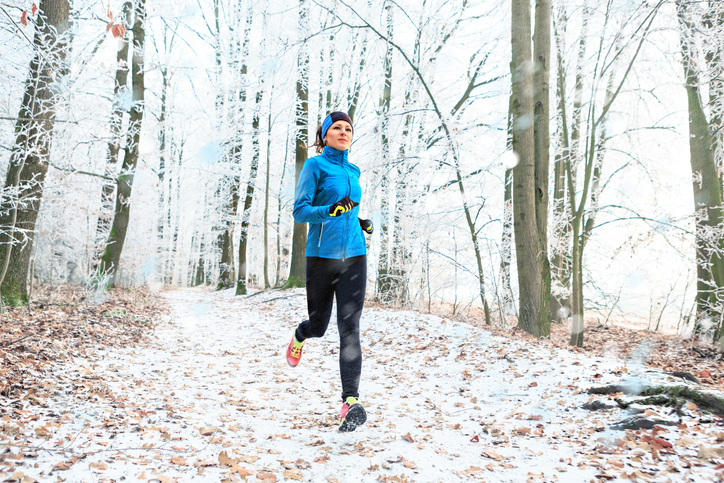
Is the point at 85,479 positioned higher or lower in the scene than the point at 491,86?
lower

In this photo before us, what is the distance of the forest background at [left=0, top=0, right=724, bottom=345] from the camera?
19.9ft

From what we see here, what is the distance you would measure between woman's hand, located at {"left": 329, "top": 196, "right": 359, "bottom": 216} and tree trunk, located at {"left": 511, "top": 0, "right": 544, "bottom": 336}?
374 cm

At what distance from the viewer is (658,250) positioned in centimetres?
888

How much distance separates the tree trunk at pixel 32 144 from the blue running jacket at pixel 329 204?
4.26 metres

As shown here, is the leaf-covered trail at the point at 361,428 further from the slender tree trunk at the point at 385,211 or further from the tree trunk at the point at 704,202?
the slender tree trunk at the point at 385,211

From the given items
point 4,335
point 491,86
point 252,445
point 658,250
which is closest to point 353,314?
point 252,445

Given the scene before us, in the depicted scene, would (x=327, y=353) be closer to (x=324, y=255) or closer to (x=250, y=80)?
(x=324, y=255)

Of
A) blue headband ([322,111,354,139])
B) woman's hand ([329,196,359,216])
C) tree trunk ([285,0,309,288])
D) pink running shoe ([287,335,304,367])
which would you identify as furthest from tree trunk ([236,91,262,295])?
woman's hand ([329,196,359,216])

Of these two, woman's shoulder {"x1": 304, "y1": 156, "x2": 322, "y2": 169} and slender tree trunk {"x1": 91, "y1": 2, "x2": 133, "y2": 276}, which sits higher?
slender tree trunk {"x1": 91, "y1": 2, "x2": 133, "y2": 276}

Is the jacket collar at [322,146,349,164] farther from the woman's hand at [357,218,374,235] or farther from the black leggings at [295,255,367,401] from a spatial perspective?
the black leggings at [295,255,367,401]

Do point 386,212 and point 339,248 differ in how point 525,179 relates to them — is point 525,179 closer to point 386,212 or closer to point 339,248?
point 339,248

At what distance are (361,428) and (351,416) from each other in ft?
0.53

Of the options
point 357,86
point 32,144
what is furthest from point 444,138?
point 32,144

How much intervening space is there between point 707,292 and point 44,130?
10.9 metres
